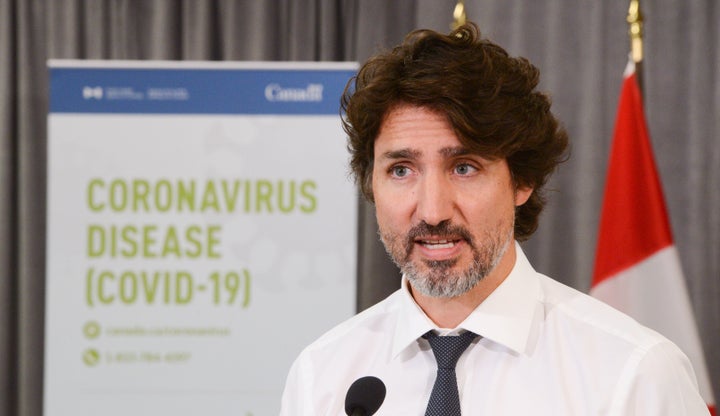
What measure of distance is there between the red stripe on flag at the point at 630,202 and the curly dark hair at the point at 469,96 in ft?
3.37

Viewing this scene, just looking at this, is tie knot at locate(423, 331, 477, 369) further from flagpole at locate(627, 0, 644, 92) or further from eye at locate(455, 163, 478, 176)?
flagpole at locate(627, 0, 644, 92)

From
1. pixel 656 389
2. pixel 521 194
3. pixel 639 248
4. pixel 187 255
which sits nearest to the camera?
pixel 656 389

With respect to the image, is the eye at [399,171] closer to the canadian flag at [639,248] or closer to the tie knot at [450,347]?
the tie knot at [450,347]

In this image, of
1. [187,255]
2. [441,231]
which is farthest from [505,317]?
[187,255]

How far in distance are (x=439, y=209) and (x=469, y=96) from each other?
0.23 m

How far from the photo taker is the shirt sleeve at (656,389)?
4.44 ft

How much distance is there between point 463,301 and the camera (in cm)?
160

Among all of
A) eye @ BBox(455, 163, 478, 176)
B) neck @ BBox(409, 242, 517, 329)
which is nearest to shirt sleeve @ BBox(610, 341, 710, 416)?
neck @ BBox(409, 242, 517, 329)

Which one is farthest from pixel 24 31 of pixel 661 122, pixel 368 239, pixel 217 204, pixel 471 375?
pixel 471 375

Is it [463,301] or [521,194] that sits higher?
[521,194]

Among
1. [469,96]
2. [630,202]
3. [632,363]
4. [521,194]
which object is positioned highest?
[469,96]

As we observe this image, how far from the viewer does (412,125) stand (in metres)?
1.60

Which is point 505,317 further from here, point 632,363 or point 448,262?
point 632,363

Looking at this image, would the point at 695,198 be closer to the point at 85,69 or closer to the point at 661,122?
the point at 661,122
